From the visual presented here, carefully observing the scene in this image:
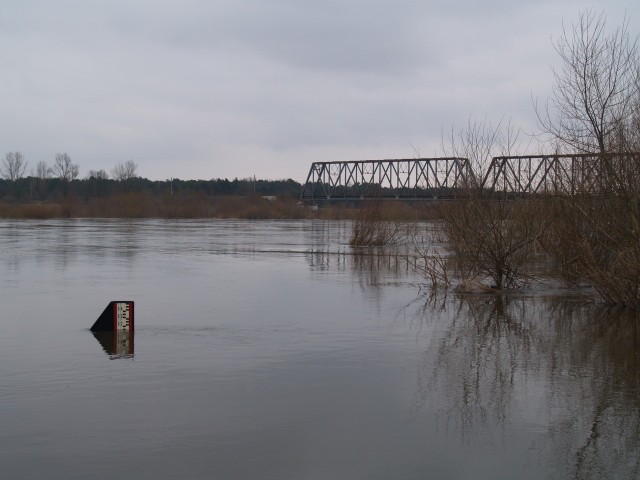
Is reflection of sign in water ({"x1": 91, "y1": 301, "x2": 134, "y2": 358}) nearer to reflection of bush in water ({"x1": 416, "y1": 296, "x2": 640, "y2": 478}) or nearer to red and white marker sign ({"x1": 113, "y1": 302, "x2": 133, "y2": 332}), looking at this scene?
red and white marker sign ({"x1": 113, "y1": 302, "x2": 133, "y2": 332})

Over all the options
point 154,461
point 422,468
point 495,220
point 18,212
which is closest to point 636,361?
point 422,468

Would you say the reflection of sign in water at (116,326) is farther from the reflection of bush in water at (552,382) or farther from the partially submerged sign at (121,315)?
the reflection of bush in water at (552,382)

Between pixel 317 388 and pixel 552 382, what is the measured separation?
9.38 feet

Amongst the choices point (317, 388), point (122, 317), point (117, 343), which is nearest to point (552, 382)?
point (317, 388)

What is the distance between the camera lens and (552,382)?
9359 millimetres

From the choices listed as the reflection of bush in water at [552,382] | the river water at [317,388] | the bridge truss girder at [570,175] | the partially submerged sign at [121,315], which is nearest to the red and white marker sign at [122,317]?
the partially submerged sign at [121,315]

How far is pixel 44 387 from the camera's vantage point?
347 inches

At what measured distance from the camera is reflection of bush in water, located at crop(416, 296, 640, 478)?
701 centimetres

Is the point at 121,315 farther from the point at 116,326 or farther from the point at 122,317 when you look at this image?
the point at 116,326

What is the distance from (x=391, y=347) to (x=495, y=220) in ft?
28.6

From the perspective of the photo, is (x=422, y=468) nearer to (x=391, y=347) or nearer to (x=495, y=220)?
(x=391, y=347)

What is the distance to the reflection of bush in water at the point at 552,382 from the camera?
276 inches

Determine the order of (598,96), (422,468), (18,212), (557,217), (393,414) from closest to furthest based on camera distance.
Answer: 1. (422,468)
2. (393,414)
3. (598,96)
4. (557,217)
5. (18,212)

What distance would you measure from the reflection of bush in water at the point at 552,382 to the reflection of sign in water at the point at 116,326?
4.61 m
